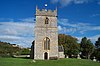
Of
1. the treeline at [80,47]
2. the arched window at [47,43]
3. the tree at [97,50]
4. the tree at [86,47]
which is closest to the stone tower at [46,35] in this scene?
the arched window at [47,43]

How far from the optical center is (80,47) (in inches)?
3627

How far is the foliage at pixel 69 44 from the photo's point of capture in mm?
85131

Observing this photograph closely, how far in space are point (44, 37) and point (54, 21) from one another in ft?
16.2

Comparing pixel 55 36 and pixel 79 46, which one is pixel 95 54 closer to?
pixel 79 46

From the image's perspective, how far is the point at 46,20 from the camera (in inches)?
2249

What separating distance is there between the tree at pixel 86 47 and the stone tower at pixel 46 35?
35.7 metres

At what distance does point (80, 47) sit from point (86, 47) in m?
2.89

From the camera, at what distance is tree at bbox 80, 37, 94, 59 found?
88875 mm

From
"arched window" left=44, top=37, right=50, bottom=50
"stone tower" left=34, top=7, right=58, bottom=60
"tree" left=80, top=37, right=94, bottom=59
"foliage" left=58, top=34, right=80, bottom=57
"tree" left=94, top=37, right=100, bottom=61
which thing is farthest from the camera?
"tree" left=80, top=37, right=94, bottom=59

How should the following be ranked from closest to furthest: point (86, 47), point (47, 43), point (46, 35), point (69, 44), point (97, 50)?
point (47, 43), point (46, 35), point (97, 50), point (86, 47), point (69, 44)

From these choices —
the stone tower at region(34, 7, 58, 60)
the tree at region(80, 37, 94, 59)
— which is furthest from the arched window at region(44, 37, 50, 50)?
the tree at region(80, 37, 94, 59)

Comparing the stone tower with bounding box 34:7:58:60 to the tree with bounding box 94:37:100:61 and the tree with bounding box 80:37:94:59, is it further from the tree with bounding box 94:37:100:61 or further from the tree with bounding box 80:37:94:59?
the tree with bounding box 80:37:94:59

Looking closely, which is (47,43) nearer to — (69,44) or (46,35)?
(46,35)

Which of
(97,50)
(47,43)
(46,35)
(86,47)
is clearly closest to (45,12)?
(46,35)
